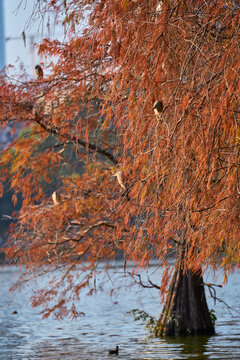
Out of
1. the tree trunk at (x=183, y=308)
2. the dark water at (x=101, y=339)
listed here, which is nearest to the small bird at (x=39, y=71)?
the dark water at (x=101, y=339)

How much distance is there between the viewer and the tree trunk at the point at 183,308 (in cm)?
1020

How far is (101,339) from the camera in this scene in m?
11.5

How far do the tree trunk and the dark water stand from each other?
225mm

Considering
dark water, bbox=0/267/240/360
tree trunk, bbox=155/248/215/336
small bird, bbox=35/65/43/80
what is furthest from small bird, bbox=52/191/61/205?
tree trunk, bbox=155/248/215/336

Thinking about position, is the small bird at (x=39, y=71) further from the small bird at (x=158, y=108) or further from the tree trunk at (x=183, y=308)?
the small bird at (x=158, y=108)

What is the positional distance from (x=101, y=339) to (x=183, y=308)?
78.0 inches

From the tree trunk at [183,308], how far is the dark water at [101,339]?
225mm

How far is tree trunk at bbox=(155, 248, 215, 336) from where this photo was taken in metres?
10.2

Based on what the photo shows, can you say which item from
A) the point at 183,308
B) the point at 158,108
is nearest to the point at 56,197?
the point at 183,308

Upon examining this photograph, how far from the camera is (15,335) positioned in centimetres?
1322

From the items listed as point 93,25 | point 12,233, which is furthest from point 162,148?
point 12,233

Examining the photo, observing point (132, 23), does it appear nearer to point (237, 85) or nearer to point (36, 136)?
→ point (237, 85)

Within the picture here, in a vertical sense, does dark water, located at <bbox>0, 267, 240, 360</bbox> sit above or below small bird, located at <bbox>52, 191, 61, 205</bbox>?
below

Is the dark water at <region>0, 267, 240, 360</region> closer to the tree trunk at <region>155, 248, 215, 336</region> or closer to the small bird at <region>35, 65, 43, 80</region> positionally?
the tree trunk at <region>155, 248, 215, 336</region>
